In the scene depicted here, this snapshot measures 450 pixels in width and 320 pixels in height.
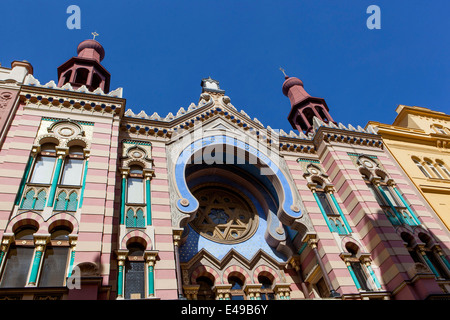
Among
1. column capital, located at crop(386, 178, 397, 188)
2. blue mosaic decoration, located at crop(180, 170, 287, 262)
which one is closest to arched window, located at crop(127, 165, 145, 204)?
blue mosaic decoration, located at crop(180, 170, 287, 262)

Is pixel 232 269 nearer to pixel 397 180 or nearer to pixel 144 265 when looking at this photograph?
→ pixel 144 265

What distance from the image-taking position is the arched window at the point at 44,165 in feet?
41.4

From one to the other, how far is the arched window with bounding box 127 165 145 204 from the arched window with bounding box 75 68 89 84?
26.2 ft

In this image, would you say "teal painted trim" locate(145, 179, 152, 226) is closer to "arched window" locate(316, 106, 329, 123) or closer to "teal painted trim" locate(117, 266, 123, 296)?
"teal painted trim" locate(117, 266, 123, 296)

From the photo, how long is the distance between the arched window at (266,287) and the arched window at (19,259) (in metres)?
8.43

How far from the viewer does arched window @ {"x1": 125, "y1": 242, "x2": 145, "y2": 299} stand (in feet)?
36.9

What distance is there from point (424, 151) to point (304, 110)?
7.55 meters

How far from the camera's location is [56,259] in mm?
10734

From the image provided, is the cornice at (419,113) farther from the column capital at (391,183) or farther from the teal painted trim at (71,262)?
the teal painted trim at (71,262)

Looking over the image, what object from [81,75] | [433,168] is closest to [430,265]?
[433,168]

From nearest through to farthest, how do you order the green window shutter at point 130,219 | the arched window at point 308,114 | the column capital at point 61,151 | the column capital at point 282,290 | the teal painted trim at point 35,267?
the teal painted trim at point 35,267 → the green window shutter at point 130,219 → the column capital at point 61,151 → the column capital at point 282,290 → the arched window at point 308,114

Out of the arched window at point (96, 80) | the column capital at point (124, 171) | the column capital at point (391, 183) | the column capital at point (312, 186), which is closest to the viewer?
the column capital at point (124, 171)

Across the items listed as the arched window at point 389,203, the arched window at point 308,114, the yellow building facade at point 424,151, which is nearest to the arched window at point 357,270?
the arched window at point 389,203

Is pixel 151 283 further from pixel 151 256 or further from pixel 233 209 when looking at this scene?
pixel 233 209
